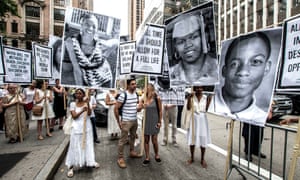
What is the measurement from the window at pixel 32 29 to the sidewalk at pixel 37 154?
43.5 meters

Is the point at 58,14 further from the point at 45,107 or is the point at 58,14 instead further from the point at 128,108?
the point at 128,108

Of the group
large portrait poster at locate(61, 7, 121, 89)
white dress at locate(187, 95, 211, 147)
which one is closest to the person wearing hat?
white dress at locate(187, 95, 211, 147)

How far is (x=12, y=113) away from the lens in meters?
5.85

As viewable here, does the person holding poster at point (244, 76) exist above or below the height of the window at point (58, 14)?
below

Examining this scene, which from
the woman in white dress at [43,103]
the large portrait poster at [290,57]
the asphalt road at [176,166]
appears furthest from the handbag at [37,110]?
the large portrait poster at [290,57]

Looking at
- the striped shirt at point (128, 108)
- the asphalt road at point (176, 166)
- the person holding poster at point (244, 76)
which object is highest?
the person holding poster at point (244, 76)

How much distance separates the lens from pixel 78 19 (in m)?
3.76

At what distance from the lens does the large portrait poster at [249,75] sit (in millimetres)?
2725

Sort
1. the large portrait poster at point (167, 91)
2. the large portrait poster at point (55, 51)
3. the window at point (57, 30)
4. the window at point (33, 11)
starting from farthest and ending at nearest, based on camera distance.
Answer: the window at point (57, 30)
the window at point (33, 11)
the large portrait poster at point (55, 51)
the large portrait poster at point (167, 91)

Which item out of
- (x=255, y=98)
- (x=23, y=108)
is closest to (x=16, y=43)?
(x=23, y=108)

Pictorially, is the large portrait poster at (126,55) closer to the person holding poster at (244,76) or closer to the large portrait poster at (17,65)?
the large portrait poster at (17,65)

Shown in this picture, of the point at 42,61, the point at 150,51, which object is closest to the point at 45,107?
the point at 42,61

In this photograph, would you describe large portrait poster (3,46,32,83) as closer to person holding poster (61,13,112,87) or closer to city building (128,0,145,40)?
person holding poster (61,13,112,87)

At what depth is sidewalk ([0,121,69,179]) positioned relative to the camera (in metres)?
3.75
